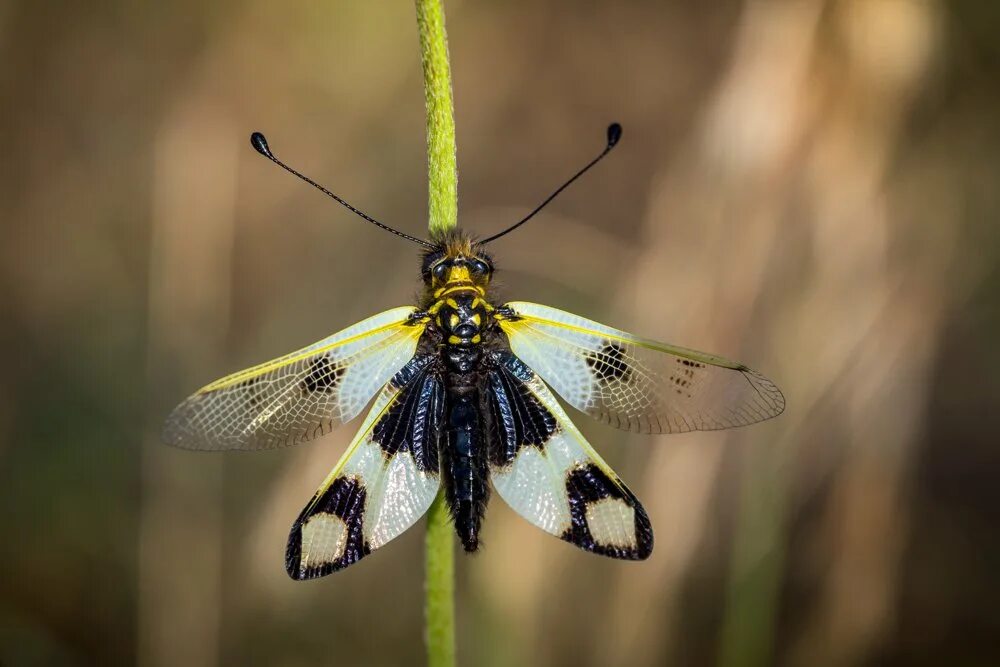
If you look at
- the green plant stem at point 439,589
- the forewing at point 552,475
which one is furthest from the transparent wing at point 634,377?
the green plant stem at point 439,589

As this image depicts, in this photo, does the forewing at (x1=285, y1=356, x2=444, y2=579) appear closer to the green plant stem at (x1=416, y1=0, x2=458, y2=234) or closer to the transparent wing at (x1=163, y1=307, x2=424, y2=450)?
the transparent wing at (x1=163, y1=307, x2=424, y2=450)

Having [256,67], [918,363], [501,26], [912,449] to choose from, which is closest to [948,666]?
[912,449]

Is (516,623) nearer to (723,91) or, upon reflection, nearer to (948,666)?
(723,91)

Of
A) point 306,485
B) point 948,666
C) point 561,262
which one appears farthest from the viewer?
point 948,666

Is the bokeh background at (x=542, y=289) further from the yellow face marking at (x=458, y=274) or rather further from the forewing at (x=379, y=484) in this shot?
the forewing at (x=379, y=484)

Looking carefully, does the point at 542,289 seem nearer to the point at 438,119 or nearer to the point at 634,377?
the point at 634,377


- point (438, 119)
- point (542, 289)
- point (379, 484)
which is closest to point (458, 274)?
point (379, 484)
